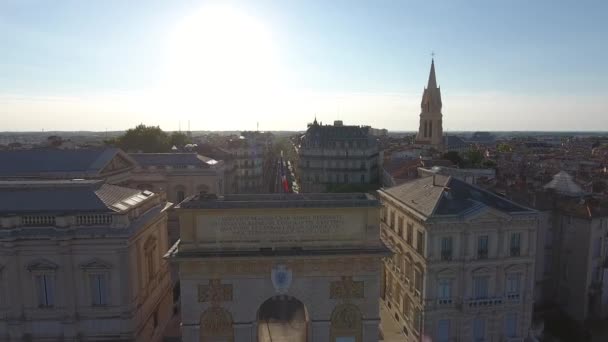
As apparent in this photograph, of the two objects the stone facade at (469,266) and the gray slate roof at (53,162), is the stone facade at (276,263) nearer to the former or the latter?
the stone facade at (469,266)

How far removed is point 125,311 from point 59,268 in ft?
14.7

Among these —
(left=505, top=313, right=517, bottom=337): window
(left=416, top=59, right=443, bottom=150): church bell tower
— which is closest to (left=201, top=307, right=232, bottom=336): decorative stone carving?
(left=505, top=313, right=517, bottom=337): window

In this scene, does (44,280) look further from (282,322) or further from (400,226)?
(400,226)

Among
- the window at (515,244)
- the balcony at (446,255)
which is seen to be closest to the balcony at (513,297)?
the window at (515,244)

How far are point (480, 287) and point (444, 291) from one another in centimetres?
274

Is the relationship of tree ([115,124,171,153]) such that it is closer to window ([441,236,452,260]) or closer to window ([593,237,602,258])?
window ([441,236,452,260])

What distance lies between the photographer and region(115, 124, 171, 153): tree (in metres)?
83.5

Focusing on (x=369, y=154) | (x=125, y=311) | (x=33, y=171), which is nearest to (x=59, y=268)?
(x=125, y=311)

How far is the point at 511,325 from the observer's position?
3003 centimetres

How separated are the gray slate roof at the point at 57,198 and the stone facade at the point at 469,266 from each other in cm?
2014

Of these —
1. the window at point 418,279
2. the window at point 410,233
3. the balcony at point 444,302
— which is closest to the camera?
the balcony at point 444,302

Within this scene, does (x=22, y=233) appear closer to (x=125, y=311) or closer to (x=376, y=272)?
(x=125, y=311)

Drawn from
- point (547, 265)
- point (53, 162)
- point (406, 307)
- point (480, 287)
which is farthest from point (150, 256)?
point (547, 265)

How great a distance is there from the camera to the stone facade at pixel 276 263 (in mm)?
21891
